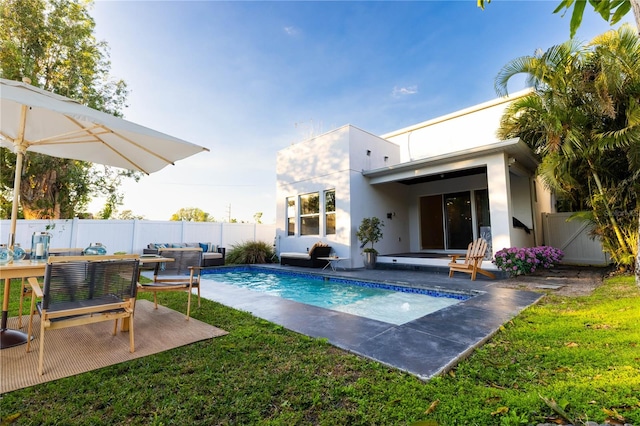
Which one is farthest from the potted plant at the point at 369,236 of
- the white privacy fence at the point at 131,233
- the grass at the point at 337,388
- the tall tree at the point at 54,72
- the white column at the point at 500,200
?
the tall tree at the point at 54,72

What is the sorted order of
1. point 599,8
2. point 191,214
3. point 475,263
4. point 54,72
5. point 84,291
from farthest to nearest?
point 191,214 → point 54,72 → point 475,263 → point 84,291 → point 599,8

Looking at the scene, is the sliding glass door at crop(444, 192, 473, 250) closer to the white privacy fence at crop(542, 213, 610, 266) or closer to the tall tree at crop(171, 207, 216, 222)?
the white privacy fence at crop(542, 213, 610, 266)

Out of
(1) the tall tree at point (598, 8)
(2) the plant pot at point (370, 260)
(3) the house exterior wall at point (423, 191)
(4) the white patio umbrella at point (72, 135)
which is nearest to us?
(1) the tall tree at point (598, 8)

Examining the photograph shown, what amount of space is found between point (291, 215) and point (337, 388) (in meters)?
9.93

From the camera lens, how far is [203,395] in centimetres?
194

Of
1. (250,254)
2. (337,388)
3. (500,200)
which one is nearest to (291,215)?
(250,254)

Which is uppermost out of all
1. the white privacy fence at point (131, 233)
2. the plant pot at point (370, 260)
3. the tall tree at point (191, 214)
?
the tall tree at point (191, 214)

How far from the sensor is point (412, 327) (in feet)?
10.7

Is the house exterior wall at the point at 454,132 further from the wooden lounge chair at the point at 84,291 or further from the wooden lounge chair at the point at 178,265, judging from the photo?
the wooden lounge chair at the point at 84,291

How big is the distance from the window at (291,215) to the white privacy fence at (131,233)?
2.62 meters

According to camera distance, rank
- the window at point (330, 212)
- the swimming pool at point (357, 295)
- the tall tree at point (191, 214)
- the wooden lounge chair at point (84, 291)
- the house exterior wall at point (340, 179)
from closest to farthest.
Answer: the wooden lounge chair at point (84, 291) → the swimming pool at point (357, 295) → the house exterior wall at point (340, 179) → the window at point (330, 212) → the tall tree at point (191, 214)

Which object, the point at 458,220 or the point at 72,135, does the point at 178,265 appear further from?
the point at 458,220

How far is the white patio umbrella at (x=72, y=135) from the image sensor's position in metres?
2.74

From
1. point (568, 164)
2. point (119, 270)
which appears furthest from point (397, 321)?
point (568, 164)
